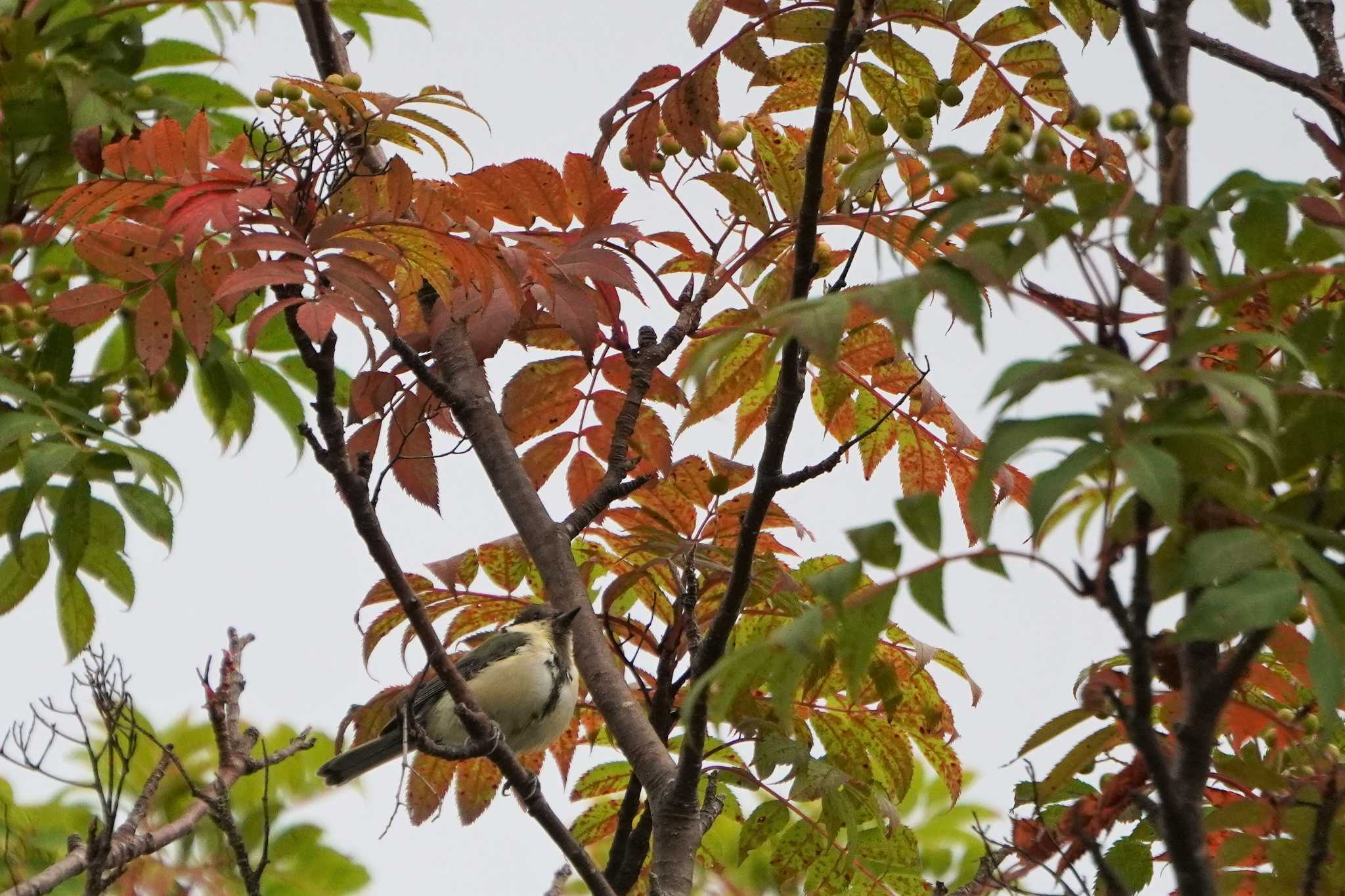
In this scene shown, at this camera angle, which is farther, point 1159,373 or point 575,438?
point 575,438

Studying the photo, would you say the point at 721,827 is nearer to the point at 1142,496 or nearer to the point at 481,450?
the point at 481,450

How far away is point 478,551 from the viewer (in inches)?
162

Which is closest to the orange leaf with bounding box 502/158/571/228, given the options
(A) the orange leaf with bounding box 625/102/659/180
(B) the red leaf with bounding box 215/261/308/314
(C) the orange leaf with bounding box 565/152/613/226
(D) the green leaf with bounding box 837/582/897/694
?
(C) the orange leaf with bounding box 565/152/613/226

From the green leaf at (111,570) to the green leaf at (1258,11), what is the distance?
122 inches

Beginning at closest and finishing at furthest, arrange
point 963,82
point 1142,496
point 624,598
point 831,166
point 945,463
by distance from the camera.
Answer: point 1142,496 < point 963,82 < point 831,166 < point 945,463 < point 624,598

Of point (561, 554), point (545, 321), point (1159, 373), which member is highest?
point (545, 321)

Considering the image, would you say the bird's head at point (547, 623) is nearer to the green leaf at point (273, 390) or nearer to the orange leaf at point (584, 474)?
the orange leaf at point (584, 474)

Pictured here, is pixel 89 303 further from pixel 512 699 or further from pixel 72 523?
pixel 512 699

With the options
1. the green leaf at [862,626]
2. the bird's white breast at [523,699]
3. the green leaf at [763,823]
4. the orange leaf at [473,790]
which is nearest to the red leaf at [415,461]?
the orange leaf at [473,790]

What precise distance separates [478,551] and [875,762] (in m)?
1.24

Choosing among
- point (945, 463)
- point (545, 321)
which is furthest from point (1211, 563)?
point (545, 321)

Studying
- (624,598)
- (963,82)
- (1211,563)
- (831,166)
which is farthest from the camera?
(624,598)

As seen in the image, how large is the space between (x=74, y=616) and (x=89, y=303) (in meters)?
1.13

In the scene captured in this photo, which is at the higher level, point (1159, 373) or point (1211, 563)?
point (1159, 373)
